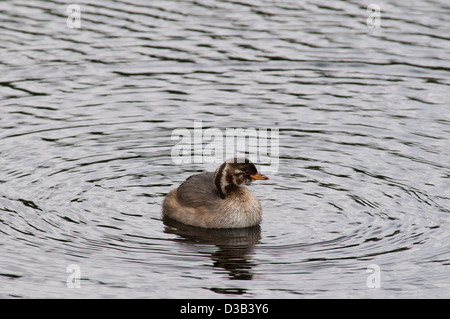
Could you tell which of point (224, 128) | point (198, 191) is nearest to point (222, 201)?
point (198, 191)

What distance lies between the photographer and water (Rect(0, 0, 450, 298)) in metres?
13.7

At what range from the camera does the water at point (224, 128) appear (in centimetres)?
1366

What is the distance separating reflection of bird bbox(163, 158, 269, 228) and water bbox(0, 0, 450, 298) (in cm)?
29

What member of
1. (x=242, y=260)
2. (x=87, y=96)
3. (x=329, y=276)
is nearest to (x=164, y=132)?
(x=87, y=96)

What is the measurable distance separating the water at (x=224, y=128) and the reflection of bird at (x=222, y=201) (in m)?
0.29

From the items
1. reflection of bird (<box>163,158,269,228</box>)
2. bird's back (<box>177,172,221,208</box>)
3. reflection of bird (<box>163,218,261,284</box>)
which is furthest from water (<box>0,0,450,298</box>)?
Answer: bird's back (<box>177,172,221,208</box>)

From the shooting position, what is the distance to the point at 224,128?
64.0 ft

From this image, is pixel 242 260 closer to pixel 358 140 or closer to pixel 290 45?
pixel 358 140

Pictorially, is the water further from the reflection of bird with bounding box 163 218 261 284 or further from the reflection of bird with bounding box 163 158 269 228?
the reflection of bird with bounding box 163 158 269 228

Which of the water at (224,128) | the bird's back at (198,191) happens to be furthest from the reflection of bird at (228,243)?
the bird's back at (198,191)

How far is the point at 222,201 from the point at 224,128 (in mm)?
3735

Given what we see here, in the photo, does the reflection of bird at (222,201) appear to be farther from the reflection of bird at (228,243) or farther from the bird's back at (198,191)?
the reflection of bird at (228,243)

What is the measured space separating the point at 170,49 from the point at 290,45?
3.14m

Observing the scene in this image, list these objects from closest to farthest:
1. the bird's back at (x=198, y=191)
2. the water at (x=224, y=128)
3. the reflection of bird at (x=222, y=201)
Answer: the water at (x=224, y=128) < the reflection of bird at (x=222, y=201) < the bird's back at (x=198, y=191)
